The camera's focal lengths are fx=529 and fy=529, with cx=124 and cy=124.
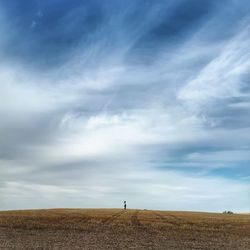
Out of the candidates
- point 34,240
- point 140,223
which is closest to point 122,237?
point 34,240

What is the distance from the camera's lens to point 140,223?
6694cm

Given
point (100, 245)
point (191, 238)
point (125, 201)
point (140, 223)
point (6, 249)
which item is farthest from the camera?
point (125, 201)

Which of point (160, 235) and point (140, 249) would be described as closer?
point (140, 249)

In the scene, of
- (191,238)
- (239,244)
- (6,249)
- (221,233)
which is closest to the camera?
(6,249)

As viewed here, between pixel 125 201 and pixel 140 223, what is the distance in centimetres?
5193

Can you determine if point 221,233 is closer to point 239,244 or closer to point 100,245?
point 239,244

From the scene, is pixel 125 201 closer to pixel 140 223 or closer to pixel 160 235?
pixel 140 223

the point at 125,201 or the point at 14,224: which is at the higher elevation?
the point at 125,201

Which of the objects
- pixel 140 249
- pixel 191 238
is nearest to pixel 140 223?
pixel 191 238

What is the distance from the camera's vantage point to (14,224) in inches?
2464

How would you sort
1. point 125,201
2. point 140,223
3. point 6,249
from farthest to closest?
1. point 125,201
2. point 140,223
3. point 6,249

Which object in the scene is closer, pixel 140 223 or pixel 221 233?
pixel 221 233

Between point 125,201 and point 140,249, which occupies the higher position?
point 125,201

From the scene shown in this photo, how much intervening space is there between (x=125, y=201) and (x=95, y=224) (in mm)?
53791
